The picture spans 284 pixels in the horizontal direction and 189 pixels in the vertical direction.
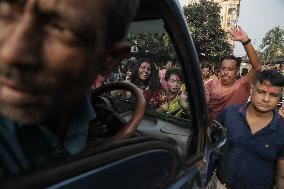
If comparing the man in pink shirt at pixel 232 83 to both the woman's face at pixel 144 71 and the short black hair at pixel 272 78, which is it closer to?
the short black hair at pixel 272 78

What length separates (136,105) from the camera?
6.56 ft

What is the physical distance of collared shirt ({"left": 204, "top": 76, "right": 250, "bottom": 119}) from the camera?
4891 millimetres

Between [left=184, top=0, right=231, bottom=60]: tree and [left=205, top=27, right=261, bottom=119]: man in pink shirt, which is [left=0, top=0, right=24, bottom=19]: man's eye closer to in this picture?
[left=205, top=27, right=261, bottom=119]: man in pink shirt

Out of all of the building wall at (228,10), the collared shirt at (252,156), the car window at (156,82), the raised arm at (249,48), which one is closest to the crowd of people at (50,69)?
the car window at (156,82)

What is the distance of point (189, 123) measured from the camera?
2.38 m

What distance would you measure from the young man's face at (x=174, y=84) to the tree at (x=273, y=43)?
69336 millimetres

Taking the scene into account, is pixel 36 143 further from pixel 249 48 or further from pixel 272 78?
pixel 249 48

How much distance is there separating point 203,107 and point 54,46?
4.87 feet

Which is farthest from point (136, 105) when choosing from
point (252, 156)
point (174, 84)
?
point (252, 156)

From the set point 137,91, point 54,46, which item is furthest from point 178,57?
point 54,46

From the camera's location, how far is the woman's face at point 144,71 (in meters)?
2.14

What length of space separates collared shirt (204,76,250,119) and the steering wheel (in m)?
2.86

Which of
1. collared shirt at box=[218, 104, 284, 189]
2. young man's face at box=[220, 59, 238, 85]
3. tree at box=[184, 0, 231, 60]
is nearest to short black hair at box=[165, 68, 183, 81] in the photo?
collared shirt at box=[218, 104, 284, 189]

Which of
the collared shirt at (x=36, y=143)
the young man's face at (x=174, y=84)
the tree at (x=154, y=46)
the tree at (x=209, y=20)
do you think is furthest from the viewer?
the tree at (x=209, y=20)
